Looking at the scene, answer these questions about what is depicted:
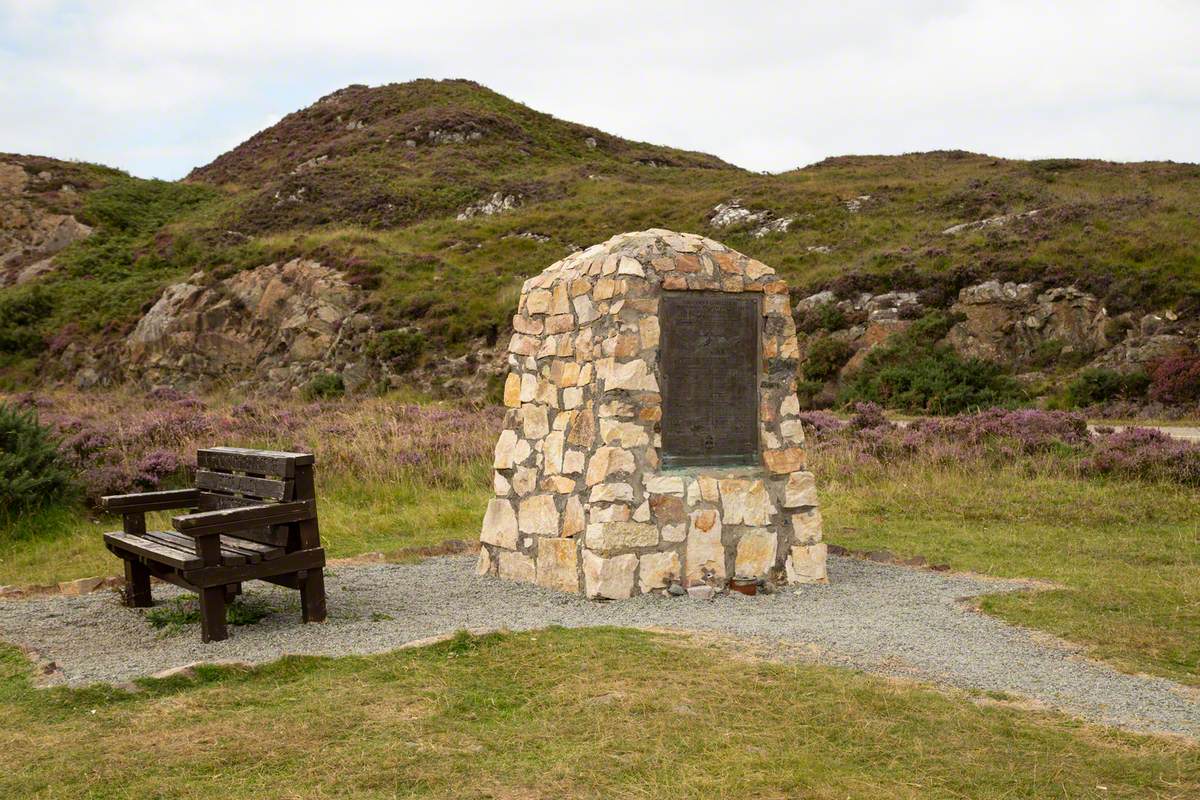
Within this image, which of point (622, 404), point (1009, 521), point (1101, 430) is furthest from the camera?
point (1101, 430)

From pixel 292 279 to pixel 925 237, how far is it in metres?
17.7

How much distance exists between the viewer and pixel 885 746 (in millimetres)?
3920

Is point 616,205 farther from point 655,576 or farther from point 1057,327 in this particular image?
point 655,576

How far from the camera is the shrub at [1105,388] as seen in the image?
1831 cm

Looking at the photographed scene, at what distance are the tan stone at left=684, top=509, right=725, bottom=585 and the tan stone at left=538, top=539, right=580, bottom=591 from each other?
2.61 ft

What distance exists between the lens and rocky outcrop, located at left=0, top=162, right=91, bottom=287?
1387 inches

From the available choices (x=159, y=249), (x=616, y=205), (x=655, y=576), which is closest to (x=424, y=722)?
(x=655, y=576)

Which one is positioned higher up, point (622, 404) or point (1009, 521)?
point (622, 404)

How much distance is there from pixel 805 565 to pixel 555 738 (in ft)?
11.8

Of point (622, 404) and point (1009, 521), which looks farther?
point (1009, 521)

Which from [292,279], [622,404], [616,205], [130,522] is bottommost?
[130,522]

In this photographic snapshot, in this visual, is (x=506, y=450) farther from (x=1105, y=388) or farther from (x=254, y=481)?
(x=1105, y=388)

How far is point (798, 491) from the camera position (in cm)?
724

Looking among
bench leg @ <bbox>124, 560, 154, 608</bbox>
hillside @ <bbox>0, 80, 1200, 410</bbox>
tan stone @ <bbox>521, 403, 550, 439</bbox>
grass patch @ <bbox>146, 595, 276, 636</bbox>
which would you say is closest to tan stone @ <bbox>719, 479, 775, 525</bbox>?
tan stone @ <bbox>521, 403, 550, 439</bbox>
